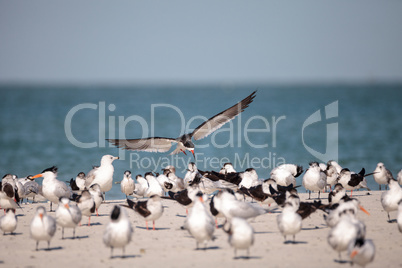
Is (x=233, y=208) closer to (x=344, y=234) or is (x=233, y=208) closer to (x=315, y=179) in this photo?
(x=344, y=234)

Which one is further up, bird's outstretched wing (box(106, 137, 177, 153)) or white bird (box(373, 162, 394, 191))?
bird's outstretched wing (box(106, 137, 177, 153))

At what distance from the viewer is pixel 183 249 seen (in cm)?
948

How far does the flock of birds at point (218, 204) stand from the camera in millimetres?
8633

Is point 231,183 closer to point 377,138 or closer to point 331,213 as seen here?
point 331,213

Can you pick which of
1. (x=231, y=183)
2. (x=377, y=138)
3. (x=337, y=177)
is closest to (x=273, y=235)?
(x=231, y=183)

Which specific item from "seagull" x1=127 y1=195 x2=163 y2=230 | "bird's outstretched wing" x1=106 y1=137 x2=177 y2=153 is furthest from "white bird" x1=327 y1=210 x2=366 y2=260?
"bird's outstretched wing" x1=106 y1=137 x2=177 y2=153

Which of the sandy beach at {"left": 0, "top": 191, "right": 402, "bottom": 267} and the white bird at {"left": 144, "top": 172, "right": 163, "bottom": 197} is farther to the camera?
the white bird at {"left": 144, "top": 172, "right": 163, "bottom": 197}

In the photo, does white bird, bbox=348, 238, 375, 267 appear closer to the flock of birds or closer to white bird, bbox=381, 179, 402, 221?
the flock of birds

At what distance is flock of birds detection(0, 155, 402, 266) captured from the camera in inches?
340

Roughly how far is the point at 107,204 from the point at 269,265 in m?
6.71

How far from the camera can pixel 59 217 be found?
1002 cm

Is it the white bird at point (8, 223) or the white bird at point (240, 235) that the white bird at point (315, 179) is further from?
A: the white bird at point (8, 223)

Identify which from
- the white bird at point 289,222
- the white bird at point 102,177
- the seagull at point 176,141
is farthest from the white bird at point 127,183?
the white bird at point 289,222

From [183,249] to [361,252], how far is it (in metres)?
2.88
